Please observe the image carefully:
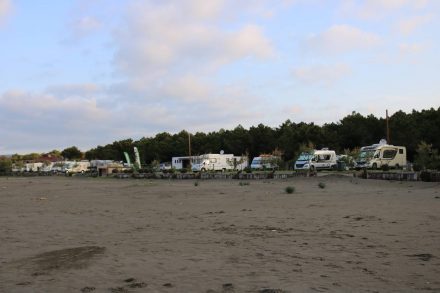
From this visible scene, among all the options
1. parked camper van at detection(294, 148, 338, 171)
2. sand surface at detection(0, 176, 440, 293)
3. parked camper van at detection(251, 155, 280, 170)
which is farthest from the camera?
parked camper van at detection(251, 155, 280, 170)

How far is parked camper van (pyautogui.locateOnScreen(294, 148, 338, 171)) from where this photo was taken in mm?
44028

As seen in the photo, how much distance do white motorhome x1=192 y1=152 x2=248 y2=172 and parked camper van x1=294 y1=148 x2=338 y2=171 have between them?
11.5m

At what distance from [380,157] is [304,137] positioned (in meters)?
27.1

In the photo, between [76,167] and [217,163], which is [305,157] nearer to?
[217,163]

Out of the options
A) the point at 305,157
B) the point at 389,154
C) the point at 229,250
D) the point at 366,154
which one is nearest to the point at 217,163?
the point at 305,157

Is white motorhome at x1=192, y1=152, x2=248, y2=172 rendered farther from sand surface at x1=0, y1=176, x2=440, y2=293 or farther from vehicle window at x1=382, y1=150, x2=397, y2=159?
sand surface at x1=0, y1=176, x2=440, y2=293

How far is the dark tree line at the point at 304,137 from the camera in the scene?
5559 cm

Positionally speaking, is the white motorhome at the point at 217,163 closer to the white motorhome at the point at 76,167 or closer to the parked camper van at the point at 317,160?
the parked camper van at the point at 317,160

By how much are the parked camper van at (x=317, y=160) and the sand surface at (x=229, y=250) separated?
29.3 metres

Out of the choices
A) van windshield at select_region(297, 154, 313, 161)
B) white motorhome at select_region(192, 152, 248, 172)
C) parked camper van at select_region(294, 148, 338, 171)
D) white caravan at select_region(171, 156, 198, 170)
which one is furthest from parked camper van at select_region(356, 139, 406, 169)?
white caravan at select_region(171, 156, 198, 170)

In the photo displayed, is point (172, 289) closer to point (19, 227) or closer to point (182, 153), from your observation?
point (19, 227)

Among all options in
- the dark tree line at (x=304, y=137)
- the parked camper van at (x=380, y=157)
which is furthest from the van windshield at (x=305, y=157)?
the parked camper van at (x=380, y=157)

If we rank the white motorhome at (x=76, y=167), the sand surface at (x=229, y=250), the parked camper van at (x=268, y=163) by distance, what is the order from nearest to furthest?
the sand surface at (x=229, y=250) < the parked camper van at (x=268, y=163) < the white motorhome at (x=76, y=167)

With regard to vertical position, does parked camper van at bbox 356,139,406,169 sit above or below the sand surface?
above
